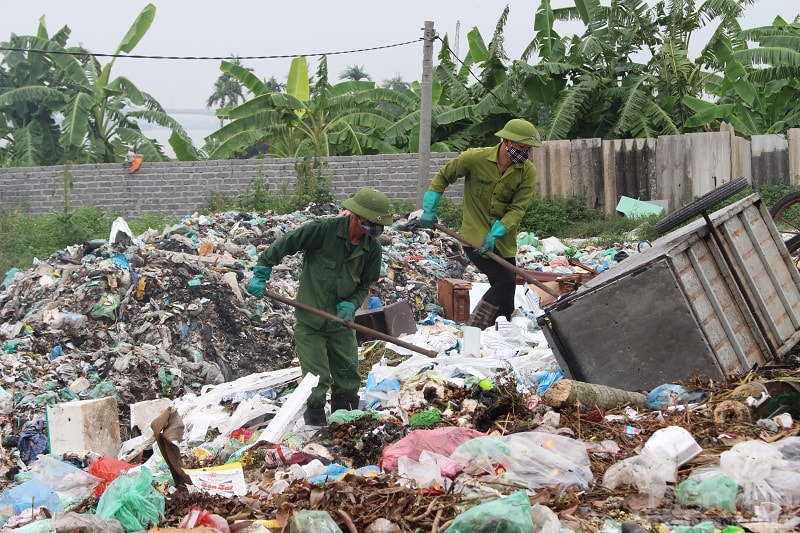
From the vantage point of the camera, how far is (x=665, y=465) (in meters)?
4.05

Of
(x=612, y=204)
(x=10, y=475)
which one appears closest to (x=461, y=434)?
(x=10, y=475)

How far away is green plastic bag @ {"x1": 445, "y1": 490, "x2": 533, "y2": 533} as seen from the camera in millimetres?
3416

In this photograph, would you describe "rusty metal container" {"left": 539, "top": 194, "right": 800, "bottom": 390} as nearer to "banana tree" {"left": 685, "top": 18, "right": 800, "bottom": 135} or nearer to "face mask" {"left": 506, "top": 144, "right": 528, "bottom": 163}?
"face mask" {"left": 506, "top": 144, "right": 528, "bottom": 163}

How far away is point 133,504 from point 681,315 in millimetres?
3094

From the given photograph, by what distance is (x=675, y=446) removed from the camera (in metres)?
4.17

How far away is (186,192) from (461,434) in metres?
12.2

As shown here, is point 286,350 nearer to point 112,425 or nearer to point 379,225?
point 112,425

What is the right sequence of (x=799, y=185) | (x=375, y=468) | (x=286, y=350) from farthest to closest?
(x=799, y=185) < (x=286, y=350) < (x=375, y=468)

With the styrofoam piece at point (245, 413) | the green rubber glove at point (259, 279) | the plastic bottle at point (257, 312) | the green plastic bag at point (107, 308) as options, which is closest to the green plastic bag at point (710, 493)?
the styrofoam piece at point (245, 413)

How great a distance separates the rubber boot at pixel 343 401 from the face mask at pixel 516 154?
2.36m

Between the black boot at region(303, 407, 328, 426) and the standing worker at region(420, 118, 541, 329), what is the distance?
2089 millimetres

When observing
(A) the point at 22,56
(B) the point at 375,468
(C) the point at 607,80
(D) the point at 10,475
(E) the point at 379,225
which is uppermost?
(A) the point at 22,56

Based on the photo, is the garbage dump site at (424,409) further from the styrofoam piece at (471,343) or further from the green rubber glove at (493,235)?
the green rubber glove at (493,235)

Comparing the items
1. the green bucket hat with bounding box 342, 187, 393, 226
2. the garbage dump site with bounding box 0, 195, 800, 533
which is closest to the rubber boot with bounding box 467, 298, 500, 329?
the garbage dump site with bounding box 0, 195, 800, 533
